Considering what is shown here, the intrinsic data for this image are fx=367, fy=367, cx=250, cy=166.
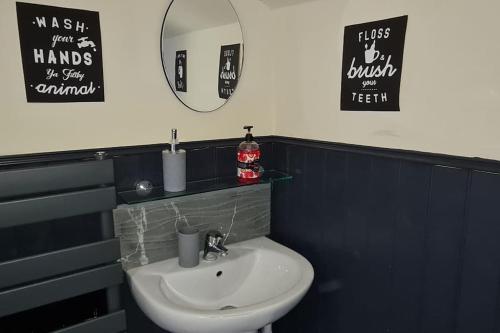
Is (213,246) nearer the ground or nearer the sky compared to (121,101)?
nearer the ground

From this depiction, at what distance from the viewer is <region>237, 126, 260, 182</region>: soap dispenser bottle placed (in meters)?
1.50

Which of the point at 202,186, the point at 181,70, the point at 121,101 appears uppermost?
the point at 181,70

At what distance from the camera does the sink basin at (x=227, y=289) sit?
107 centimetres

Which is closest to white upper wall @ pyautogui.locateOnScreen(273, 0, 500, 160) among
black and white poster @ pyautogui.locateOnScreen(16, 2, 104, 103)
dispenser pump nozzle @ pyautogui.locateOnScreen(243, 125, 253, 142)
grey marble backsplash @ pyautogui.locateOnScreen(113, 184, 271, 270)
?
dispenser pump nozzle @ pyautogui.locateOnScreen(243, 125, 253, 142)

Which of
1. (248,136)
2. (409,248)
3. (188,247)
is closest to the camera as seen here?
(409,248)

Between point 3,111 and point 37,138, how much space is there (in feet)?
0.38

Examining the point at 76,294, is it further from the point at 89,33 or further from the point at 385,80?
the point at 385,80

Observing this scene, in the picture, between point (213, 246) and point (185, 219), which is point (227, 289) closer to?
point (213, 246)

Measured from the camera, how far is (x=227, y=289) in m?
1.44

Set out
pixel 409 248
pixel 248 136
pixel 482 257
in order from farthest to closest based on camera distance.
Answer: pixel 248 136, pixel 409 248, pixel 482 257

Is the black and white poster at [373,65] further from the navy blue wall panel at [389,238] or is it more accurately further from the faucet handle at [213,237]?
the faucet handle at [213,237]

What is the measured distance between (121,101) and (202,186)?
1.41 feet

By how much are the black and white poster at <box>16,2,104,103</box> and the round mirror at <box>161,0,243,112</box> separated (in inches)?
9.7

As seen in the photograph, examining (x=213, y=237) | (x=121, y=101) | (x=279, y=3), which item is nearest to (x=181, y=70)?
(x=121, y=101)
